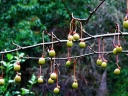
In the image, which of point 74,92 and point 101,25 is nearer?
point 74,92

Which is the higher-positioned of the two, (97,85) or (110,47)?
(110,47)

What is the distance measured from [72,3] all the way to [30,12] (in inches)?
31.3

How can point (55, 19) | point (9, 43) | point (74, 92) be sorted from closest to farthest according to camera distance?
1. point (74, 92)
2. point (9, 43)
3. point (55, 19)

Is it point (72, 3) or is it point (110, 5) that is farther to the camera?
point (72, 3)

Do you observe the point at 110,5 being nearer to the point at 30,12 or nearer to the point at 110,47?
→ the point at 110,47

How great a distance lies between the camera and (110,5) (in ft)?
17.1

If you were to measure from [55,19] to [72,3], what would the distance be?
37 cm

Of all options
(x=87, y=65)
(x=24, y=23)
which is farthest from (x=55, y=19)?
(x=87, y=65)

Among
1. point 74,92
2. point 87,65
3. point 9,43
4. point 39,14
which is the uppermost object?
point 39,14

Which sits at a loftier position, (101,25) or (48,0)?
(48,0)

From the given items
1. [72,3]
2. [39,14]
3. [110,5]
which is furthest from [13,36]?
[110,5]

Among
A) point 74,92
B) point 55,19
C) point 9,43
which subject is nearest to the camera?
point 74,92

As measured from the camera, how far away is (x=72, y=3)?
18.3 feet

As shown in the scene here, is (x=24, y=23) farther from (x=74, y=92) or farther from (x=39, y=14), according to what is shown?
(x=74, y=92)
